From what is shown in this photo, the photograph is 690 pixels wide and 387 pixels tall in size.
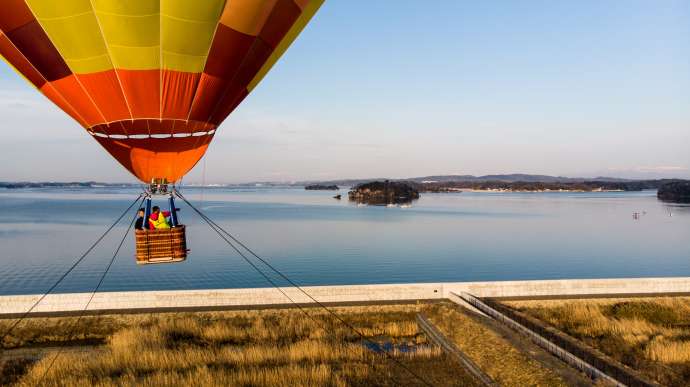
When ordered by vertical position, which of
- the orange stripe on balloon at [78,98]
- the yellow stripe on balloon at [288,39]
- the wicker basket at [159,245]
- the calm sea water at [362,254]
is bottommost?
the calm sea water at [362,254]

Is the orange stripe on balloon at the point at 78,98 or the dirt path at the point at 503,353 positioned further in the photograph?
the dirt path at the point at 503,353

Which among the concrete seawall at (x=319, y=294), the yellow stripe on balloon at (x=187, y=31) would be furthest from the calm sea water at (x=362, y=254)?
the yellow stripe on balloon at (x=187, y=31)

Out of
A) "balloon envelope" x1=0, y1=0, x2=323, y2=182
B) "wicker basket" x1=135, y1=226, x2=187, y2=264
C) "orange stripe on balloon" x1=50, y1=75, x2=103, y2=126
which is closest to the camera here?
"balloon envelope" x1=0, y1=0, x2=323, y2=182

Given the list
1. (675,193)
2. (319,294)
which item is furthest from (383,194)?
(319,294)

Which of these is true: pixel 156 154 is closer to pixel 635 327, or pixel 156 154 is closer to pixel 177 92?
pixel 177 92

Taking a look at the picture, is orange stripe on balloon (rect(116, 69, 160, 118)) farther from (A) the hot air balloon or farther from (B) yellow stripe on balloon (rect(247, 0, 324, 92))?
(B) yellow stripe on balloon (rect(247, 0, 324, 92))

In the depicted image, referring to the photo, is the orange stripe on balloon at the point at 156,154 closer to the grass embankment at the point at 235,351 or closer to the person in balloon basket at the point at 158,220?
the person in balloon basket at the point at 158,220

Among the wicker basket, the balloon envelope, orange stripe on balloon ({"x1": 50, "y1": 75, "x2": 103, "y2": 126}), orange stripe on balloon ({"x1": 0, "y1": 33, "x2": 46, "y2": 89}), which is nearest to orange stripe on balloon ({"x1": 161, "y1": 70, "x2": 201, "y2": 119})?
the balloon envelope
